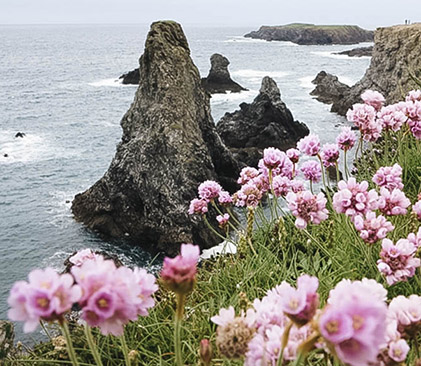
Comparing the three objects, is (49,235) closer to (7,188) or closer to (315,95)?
(7,188)

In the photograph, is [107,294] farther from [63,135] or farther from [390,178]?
[63,135]

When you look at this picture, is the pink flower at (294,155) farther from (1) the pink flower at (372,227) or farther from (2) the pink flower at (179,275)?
(2) the pink flower at (179,275)

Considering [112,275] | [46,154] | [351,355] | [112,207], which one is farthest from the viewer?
[46,154]

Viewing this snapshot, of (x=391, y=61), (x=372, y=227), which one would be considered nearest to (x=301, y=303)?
(x=372, y=227)

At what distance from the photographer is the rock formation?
26203 millimetres

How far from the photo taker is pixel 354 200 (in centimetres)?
249

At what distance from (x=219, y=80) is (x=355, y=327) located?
4812cm

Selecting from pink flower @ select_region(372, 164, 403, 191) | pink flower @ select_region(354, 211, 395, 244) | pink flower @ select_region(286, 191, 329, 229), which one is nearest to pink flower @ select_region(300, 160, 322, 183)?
pink flower @ select_region(372, 164, 403, 191)

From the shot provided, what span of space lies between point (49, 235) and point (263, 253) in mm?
14671

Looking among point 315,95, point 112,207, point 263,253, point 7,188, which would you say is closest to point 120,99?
point 315,95

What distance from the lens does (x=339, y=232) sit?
4203mm

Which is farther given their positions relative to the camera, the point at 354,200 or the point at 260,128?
the point at 260,128

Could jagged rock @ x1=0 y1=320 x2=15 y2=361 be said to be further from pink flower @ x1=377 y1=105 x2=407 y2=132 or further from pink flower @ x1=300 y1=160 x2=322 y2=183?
pink flower @ x1=377 y1=105 x2=407 y2=132

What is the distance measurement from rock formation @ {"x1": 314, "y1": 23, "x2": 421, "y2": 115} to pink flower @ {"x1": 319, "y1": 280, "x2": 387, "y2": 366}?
25242 mm
